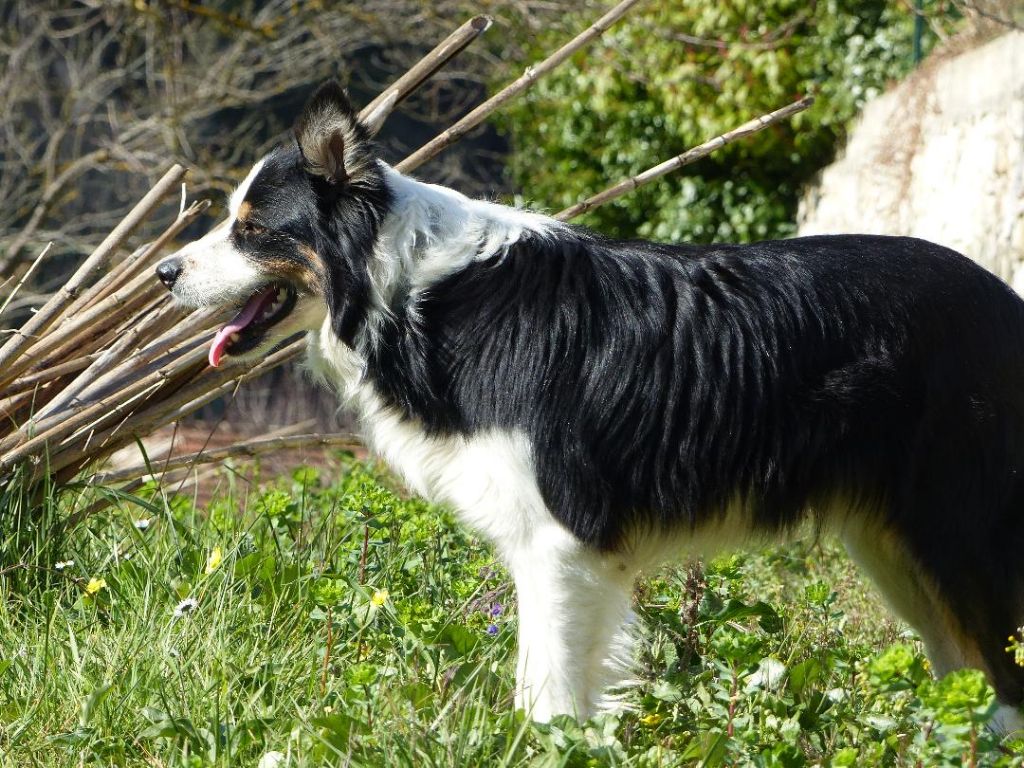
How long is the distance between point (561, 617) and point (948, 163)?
4.62 meters

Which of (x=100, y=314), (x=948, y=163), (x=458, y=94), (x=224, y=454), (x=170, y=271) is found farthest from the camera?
(x=458, y=94)

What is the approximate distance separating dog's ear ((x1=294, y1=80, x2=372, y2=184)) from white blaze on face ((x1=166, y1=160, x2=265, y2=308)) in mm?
242

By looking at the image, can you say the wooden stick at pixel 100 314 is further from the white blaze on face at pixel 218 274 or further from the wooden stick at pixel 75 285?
the white blaze on face at pixel 218 274

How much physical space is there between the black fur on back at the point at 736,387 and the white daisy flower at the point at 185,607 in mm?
795

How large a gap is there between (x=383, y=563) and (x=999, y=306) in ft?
6.52

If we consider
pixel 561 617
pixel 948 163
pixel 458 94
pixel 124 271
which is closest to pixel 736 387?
pixel 561 617

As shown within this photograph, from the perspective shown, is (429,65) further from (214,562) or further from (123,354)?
(214,562)

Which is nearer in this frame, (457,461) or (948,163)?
(457,461)

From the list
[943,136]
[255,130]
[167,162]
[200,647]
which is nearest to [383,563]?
[200,647]

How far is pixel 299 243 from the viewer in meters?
3.25

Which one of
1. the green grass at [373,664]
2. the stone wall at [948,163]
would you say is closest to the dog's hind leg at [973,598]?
the green grass at [373,664]

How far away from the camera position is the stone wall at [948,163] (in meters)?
6.02

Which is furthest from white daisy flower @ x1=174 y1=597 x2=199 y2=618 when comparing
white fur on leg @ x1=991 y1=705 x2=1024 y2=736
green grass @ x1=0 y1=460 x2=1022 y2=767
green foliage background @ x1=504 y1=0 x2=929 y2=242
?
green foliage background @ x1=504 y1=0 x2=929 y2=242

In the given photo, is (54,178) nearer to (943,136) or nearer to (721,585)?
(943,136)
